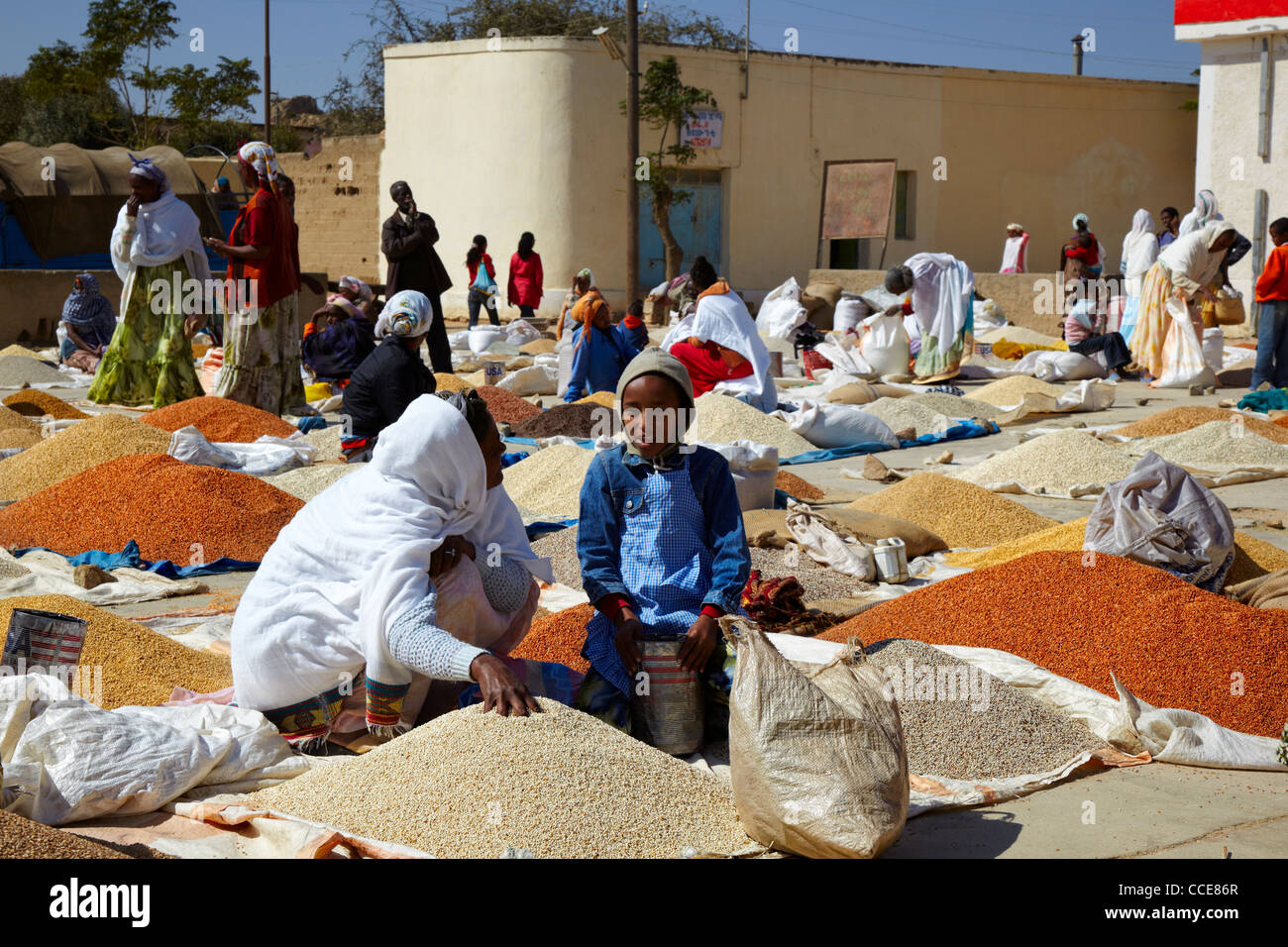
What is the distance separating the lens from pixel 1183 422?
25.4ft

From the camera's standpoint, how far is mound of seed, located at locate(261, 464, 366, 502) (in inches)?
233

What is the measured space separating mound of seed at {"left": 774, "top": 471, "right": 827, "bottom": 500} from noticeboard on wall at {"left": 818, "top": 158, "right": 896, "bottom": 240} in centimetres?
1113

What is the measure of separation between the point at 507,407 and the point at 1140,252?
6.39 meters

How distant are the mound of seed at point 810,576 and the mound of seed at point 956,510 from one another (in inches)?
28.7

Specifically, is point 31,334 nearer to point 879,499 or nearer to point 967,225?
point 879,499

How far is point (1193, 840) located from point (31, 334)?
43.1 ft

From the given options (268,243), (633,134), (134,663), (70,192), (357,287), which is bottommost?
(134,663)

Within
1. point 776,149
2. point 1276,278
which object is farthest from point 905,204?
point 1276,278

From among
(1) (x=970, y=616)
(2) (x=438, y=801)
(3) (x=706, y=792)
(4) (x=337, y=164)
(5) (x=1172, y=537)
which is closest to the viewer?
(2) (x=438, y=801)

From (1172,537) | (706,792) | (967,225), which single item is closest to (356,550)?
(706,792)

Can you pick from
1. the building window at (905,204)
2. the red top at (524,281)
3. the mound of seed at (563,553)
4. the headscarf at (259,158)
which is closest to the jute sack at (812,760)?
the mound of seed at (563,553)

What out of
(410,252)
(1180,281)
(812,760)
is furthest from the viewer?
(1180,281)

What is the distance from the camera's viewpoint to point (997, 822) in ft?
8.55

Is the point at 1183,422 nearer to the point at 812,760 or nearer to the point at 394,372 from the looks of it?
the point at 394,372
